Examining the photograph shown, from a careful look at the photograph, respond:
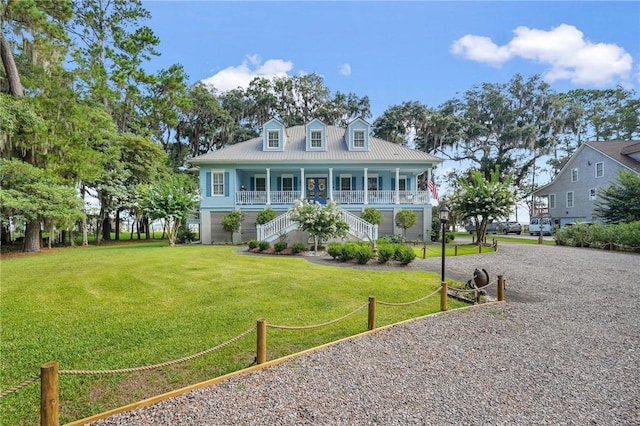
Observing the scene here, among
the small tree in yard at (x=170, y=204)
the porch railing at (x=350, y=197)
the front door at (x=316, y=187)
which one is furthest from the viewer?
the front door at (x=316, y=187)

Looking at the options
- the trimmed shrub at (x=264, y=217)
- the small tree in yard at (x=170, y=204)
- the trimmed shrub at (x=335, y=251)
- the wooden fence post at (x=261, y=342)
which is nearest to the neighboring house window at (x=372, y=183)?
the trimmed shrub at (x=264, y=217)

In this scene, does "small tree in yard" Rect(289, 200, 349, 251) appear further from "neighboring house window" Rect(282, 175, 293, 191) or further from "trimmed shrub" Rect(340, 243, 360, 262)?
"neighboring house window" Rect(282, 175, 293, 191)

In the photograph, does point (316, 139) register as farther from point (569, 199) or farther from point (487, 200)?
point (569, 199)

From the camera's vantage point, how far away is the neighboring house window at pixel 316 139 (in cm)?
Result: 2159

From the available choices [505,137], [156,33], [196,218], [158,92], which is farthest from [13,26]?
[505,137]

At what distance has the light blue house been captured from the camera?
19.8 meters

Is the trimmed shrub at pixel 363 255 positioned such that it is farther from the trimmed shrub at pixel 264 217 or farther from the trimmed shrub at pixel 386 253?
the trimmed shrub at pixel 264 217

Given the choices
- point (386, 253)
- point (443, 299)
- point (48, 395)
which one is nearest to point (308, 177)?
point (386, 253)

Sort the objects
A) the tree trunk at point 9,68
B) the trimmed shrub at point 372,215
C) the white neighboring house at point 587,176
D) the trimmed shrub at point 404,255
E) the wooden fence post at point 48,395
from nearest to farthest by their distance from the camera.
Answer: the wooden fence post at point 48,395, the trimmed shrub at point 404,255, the tree trunk at point 9,68, the trimmed shrub at point 372,215, the white neighboring house at point 587,176

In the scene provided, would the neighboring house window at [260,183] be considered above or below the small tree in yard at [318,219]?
above

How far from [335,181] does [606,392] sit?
756 inches

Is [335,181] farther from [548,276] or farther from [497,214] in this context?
[548,276]

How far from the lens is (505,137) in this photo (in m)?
35.0

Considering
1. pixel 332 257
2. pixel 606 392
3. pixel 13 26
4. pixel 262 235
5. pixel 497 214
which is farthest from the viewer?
pixel 497 214
